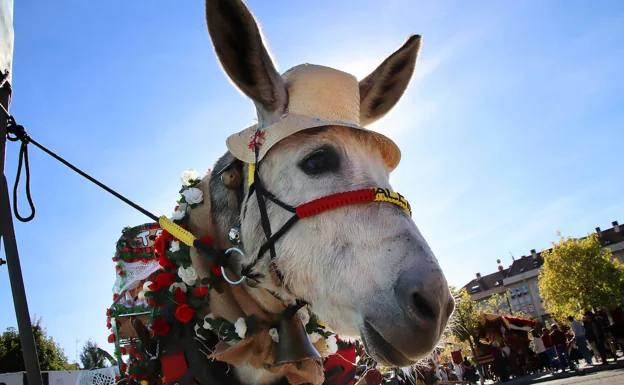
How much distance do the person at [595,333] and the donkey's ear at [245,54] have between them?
17.4 m

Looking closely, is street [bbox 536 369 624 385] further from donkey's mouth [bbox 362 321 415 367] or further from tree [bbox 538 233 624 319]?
tree [bbox 538 233 624 319]

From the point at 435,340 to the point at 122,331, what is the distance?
310 cm

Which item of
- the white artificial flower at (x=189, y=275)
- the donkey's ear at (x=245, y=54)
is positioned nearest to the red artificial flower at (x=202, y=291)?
the white artificial flower at (x=189, y=275)

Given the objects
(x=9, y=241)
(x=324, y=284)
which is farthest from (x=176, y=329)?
(x=324, y=284)

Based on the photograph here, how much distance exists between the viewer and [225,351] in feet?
8.16

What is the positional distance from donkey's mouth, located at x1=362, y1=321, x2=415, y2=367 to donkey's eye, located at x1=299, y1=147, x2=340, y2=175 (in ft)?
2.69

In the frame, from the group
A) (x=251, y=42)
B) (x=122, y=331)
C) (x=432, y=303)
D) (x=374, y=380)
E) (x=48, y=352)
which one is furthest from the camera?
(x=48, y=352)

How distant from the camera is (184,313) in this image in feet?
9.16

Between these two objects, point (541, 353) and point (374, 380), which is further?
point (541, 353)

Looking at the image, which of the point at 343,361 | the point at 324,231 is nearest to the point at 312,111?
the point at 324,231

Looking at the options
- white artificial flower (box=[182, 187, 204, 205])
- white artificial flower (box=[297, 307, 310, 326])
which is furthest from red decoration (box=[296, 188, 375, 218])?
white artificial flower (box=[182, 187, 204, 205])

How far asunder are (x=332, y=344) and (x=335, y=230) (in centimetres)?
144

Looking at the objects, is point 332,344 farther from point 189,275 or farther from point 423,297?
point 423,297

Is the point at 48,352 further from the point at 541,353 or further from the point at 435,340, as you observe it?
the point at 435,340
